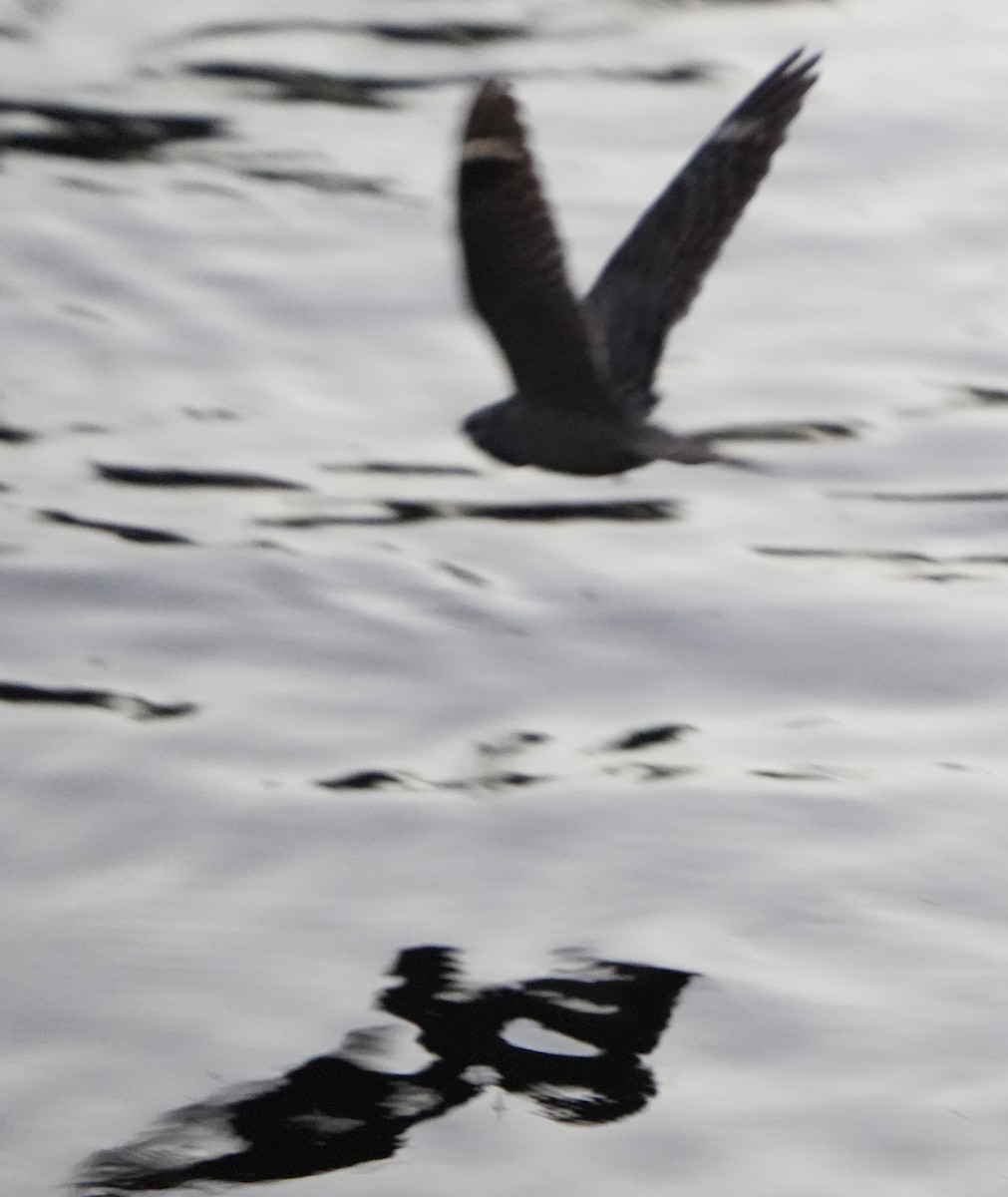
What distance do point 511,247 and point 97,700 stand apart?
3777mm

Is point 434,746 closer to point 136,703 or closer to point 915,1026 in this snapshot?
point 136,703

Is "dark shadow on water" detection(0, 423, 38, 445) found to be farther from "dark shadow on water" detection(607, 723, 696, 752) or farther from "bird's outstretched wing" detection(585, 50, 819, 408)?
"bird's outstretched wing" detection(585, 50, 819, 408)

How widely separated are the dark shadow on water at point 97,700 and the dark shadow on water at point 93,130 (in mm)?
4984

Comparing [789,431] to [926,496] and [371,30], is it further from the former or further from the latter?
[371,30]

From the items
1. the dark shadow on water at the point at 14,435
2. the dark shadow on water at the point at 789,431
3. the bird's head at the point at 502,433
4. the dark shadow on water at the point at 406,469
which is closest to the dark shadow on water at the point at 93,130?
the dark shadow on water at the point at 14,435

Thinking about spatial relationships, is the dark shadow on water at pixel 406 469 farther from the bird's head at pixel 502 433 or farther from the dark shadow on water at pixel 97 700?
the bird's head at pixel 502 433

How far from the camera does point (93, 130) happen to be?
46.7 feet

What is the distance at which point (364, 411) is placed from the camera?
11.7 m

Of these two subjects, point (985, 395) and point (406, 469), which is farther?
point (985, 395)

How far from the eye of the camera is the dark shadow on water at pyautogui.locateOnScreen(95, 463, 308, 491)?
11172mm

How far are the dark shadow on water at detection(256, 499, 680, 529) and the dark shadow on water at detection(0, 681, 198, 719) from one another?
1450 millimetres

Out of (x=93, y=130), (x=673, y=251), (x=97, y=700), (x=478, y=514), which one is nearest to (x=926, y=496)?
(x=478, y=514)

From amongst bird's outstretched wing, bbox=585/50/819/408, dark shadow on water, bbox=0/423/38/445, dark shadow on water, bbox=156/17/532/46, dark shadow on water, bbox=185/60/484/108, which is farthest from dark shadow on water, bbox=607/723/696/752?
dark shadow on water, bbox=156/17/532/46

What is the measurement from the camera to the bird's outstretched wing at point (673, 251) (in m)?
7.29
